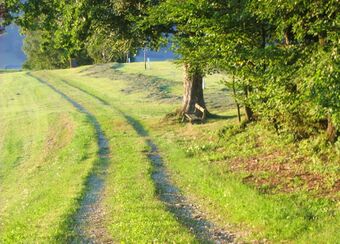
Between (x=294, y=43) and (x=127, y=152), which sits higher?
(x=294, y=43)

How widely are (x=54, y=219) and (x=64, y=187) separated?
4.22m

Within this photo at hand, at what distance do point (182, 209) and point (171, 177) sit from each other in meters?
3.70

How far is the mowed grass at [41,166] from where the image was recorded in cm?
1198

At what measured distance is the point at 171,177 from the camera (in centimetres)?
1609

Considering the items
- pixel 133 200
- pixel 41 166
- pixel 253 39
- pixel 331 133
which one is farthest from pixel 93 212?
pixel 41 166

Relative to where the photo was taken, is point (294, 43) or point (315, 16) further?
point (294, 43)

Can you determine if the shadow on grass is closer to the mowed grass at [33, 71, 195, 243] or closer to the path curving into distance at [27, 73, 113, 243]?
the mowed grass at [33, 71, 195, 243]

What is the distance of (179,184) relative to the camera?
15.1m

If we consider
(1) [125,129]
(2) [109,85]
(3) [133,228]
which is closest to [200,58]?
(3) [133,228]

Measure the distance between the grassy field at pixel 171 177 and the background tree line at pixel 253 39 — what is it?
5.39 feet

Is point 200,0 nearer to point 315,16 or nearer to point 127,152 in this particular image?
point 315,16

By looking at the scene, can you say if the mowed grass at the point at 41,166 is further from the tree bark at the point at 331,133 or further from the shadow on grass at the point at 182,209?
the tree bark at the point at 331,133

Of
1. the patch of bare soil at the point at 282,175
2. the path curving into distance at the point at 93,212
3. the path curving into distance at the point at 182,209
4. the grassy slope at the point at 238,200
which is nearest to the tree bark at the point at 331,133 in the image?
the patch of bare soil at the point at 282,175

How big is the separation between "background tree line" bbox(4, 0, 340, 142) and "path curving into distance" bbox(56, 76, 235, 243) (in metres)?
3.55
